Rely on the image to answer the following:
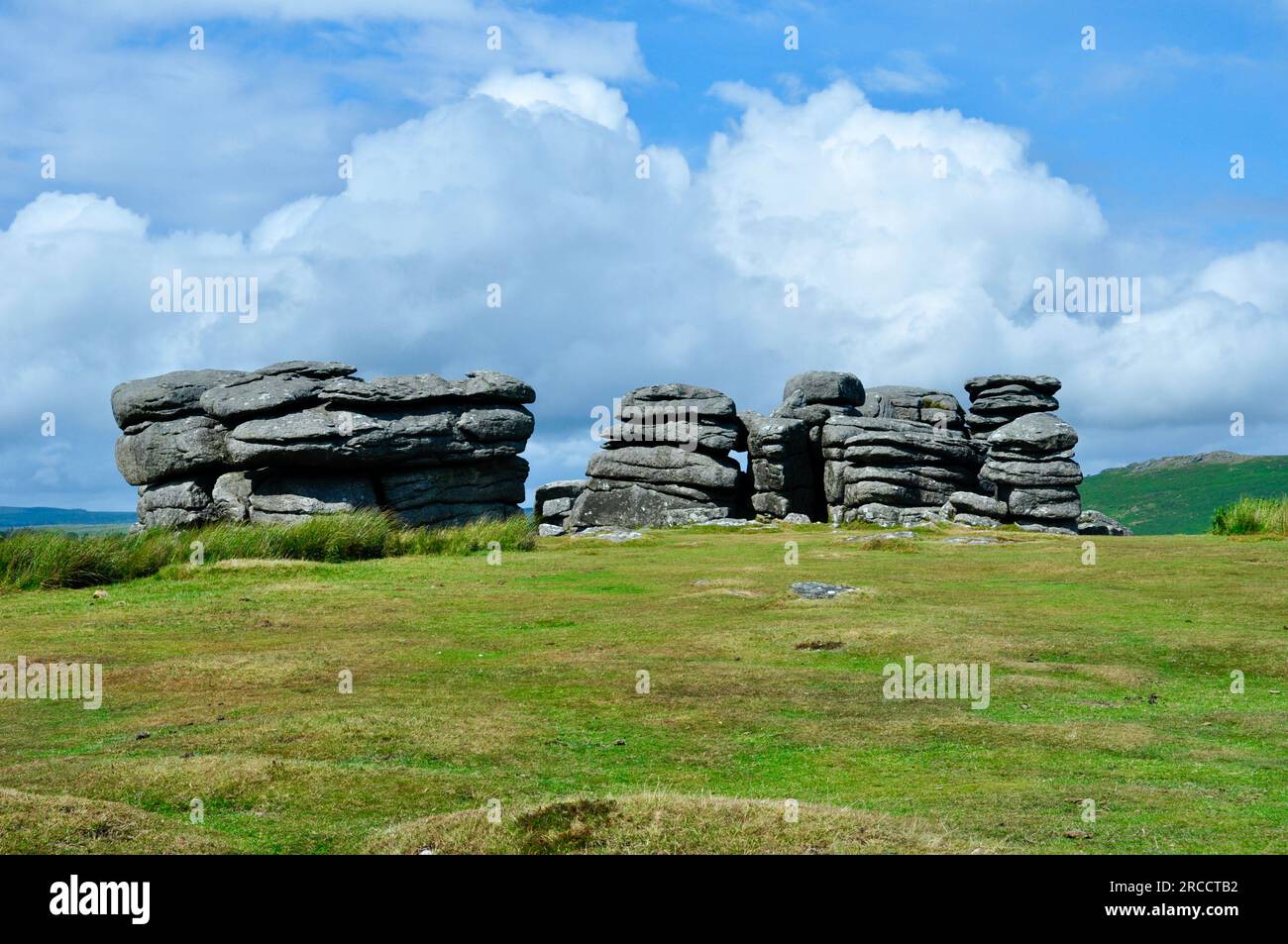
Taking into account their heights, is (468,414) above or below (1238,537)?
above

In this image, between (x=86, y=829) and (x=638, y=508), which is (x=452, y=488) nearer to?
(x=638, y=508)

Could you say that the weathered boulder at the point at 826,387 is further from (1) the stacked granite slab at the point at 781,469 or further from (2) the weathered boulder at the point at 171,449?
(2) the weathered boulder at the point at 171,449

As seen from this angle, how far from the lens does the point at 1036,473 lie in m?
Answer: 61.8

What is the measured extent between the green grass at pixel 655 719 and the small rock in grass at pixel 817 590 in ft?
1.55

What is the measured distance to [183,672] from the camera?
21.4 meters

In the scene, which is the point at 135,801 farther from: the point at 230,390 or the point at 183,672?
the point at 230,390

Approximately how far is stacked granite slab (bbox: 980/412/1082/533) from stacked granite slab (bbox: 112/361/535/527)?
24358 mm

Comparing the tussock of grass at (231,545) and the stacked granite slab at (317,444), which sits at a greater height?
the stacked granite slab at (317,444)

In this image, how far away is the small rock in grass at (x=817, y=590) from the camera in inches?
1156

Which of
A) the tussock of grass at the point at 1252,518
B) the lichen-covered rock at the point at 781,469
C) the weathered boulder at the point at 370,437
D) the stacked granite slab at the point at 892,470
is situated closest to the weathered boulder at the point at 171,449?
the weathered boulder at the point at 370,437

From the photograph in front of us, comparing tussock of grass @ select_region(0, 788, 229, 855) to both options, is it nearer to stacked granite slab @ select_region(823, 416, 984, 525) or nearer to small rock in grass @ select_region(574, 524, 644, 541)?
small rock in grass @ select_region(574, 524, 644, 541)

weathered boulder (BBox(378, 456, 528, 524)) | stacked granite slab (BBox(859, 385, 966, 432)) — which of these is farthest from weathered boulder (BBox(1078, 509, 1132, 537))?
weathered boulder (BBox(378, 456, 528, 524))

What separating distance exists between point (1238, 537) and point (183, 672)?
3745 cm

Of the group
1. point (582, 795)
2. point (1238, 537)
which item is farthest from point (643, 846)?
point (1238, 537)
